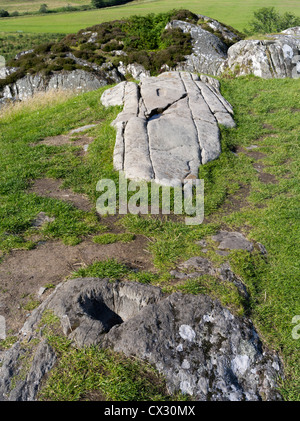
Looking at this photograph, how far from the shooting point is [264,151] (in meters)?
9.88

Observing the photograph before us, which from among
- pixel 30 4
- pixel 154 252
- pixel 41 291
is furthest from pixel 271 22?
pixel 30 4

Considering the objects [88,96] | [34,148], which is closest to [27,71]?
[88,96]

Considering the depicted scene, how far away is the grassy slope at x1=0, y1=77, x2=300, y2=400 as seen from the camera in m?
5.14

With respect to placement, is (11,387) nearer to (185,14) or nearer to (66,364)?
(66,364)

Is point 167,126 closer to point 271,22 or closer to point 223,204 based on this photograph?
point 223,204

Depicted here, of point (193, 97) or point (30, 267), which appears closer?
point (30, 267)

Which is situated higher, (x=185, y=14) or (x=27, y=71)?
(x=185, y=14)

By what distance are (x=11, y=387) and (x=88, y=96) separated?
12.1 metres

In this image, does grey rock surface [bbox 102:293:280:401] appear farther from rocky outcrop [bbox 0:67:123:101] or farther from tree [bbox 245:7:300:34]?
tree [bbox 245:7:300:34]

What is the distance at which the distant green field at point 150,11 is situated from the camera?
4876 cm

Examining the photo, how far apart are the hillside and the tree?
114 feet

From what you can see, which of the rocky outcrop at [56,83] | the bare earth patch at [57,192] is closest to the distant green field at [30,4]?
the rocky outcrop at [56,83]

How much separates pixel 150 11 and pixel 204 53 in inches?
1485

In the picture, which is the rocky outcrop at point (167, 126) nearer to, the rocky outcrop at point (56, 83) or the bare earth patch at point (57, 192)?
the bare earth patch at point (57, 192)
